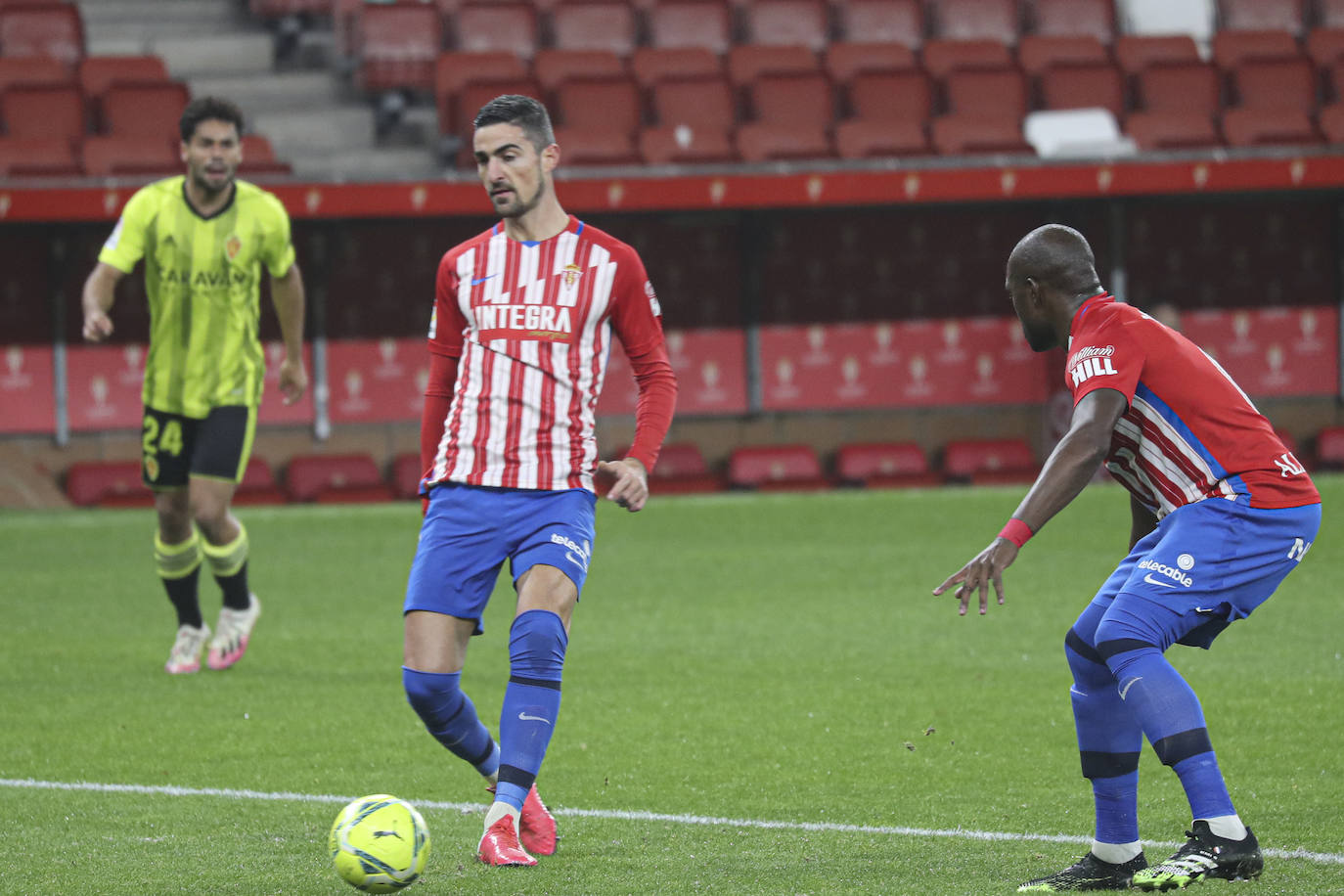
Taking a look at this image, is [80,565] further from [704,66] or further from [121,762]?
[704,66]

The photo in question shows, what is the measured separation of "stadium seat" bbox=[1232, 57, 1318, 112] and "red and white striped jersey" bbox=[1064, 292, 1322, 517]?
617 inches

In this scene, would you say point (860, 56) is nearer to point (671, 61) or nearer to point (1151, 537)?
point (671, 61)

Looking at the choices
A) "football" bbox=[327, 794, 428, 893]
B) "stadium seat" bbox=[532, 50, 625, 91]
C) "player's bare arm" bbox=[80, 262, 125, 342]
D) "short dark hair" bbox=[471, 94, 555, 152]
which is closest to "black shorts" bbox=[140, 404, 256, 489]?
"player's bare arm" bbox=[80, 262, 125, 342]

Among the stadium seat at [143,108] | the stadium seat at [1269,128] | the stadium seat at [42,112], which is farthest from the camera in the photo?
the stadium seat at [1269,128]

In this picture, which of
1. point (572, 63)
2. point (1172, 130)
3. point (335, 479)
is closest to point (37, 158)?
point (335, 479)

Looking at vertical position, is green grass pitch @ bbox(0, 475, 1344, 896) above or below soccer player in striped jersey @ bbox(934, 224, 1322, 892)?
below

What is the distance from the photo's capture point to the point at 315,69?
20484mm

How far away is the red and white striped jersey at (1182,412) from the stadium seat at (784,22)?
1670 centimetres

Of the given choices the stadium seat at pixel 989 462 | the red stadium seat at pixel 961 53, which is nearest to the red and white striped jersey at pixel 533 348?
the stadium seat at pixel 989 462

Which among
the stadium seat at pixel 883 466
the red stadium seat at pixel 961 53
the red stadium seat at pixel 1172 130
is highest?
the red stadium seat at pixel 961 53

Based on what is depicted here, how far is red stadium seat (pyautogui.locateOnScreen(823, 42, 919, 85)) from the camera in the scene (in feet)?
62.4

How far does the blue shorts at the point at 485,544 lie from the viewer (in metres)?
4.73

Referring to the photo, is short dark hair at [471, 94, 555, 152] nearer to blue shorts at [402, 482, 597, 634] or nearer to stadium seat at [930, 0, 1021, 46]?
blue shorts at [402, 482, 597, 634]

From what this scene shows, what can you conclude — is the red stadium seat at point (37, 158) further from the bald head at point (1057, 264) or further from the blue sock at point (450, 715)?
the bald head at point (1057, 264)
